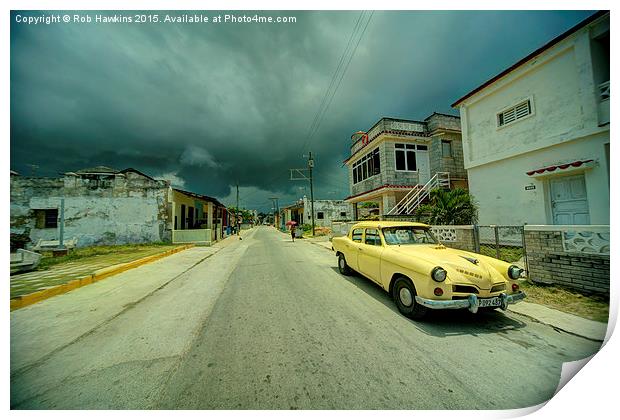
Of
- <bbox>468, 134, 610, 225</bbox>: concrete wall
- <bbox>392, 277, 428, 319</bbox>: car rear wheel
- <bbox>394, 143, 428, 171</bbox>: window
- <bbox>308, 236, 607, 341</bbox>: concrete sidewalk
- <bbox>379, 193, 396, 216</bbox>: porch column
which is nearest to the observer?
<bbox>308, 236, 607, 341</bbox>: concrete sidewalk

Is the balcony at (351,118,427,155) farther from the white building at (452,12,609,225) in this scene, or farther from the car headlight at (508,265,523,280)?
the car headlight at (508,265,523,280)

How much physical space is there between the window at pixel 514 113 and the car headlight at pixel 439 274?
9.04m

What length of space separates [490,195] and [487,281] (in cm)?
851

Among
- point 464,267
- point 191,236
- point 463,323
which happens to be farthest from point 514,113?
point 191,236

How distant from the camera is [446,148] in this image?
1603 centimetres

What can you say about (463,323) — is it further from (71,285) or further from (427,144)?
(427,144)

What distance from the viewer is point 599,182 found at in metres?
6.66

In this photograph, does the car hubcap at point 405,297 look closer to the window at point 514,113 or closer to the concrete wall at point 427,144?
the window at point 514,113

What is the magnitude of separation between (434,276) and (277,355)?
7.57 feet

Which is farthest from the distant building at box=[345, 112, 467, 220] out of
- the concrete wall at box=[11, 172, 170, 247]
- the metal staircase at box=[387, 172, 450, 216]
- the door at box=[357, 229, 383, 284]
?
the concrete wall at box=[11, 172, 170, 247]

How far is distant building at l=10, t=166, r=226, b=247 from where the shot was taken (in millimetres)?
13469

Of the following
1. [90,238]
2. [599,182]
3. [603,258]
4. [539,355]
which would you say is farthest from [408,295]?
[90,238]

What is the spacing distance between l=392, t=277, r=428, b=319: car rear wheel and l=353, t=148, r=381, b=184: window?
43.3ft

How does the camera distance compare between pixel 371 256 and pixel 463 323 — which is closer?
pixel 463 323
